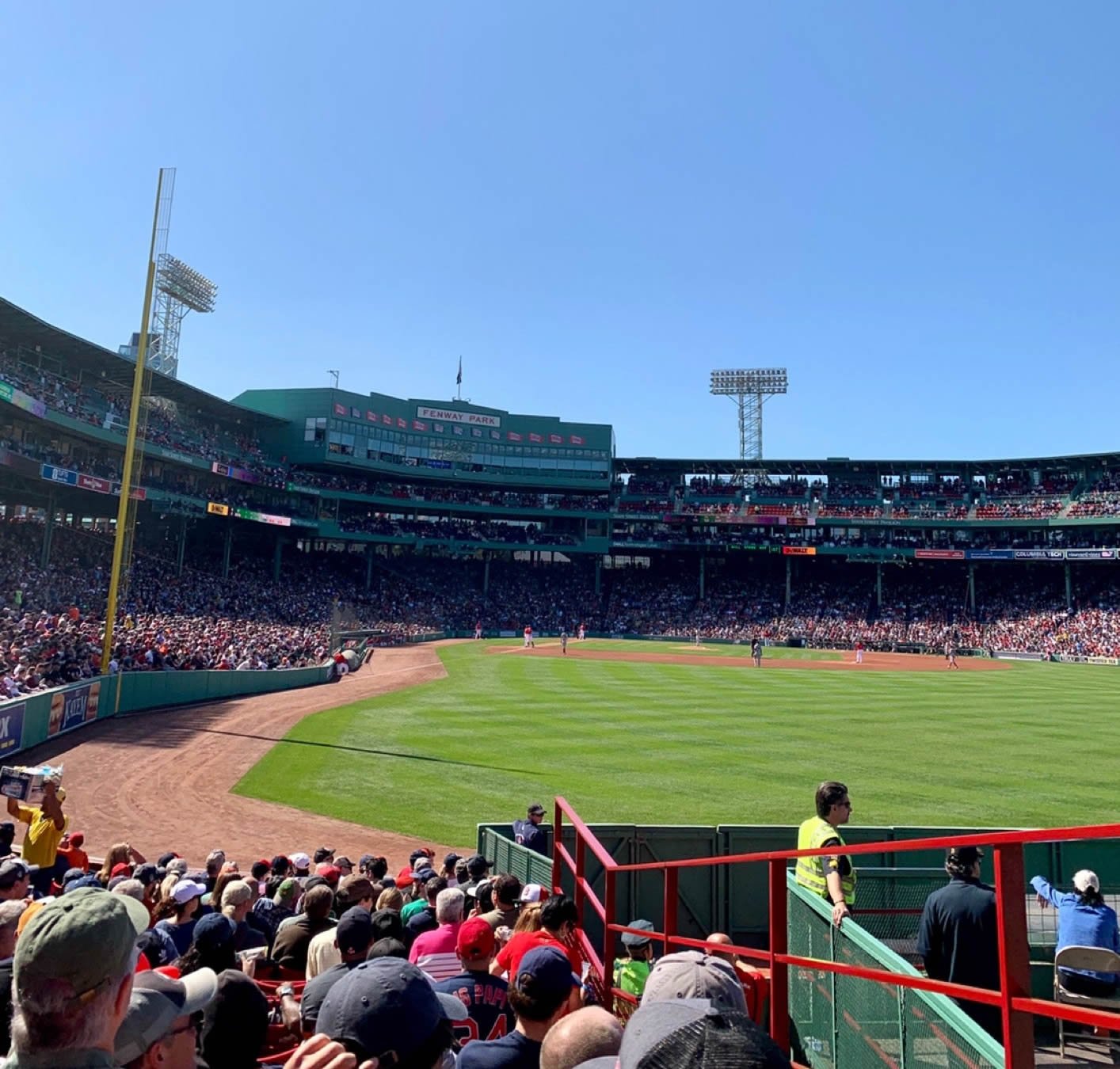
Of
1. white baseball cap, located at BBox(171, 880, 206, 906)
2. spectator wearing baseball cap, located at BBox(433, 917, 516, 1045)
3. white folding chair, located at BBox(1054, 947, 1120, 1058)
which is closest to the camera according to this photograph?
spectator wearing baseball cap, located at BBox(433, 917, 516, 1045)

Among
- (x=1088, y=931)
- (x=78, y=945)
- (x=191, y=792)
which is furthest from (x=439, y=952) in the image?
(x=191, y=792)

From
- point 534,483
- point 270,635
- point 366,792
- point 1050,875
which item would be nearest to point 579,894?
point 1050,875

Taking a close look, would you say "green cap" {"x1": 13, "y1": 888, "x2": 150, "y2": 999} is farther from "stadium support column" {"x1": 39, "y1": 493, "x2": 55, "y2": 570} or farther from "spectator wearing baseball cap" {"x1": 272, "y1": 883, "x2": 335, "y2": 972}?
"stadium support column" {"x1": 39, "y1": 493, "x2": 55, "y2": 570}

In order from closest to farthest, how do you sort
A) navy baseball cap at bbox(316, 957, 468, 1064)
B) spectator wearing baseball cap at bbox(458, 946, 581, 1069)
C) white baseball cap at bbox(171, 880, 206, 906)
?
navy baseball cap at bbox(316, 957, 468, 1064), spectator wearing baseball cap at bbox(458, 946, 581, 1069), white baseball cap at bbox(171, 880, 206, 906)

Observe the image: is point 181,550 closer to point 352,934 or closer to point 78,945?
point 352,934

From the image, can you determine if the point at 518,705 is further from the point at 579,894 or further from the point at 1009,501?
the point at 1009,501

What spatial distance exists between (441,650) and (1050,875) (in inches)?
1628

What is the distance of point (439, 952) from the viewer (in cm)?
562

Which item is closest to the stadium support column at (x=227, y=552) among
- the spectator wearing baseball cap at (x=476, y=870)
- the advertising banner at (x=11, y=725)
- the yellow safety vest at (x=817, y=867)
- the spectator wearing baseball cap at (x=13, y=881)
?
the advertising banner at (x=11, y=725)

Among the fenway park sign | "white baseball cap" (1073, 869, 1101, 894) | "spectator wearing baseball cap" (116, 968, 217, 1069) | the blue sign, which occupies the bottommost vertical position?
"white baseball cap" (1073, 869, 1101, 894)

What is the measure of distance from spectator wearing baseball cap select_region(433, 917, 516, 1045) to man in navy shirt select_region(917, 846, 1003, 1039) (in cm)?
271

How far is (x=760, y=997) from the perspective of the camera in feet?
16.6

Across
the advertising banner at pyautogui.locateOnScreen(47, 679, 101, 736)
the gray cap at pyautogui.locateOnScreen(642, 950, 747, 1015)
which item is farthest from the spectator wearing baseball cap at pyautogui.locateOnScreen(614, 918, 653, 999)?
the advertising banner at pyautogui.locateOnScreen(47, 679, 101, 736)

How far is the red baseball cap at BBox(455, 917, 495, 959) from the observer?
464 cm
